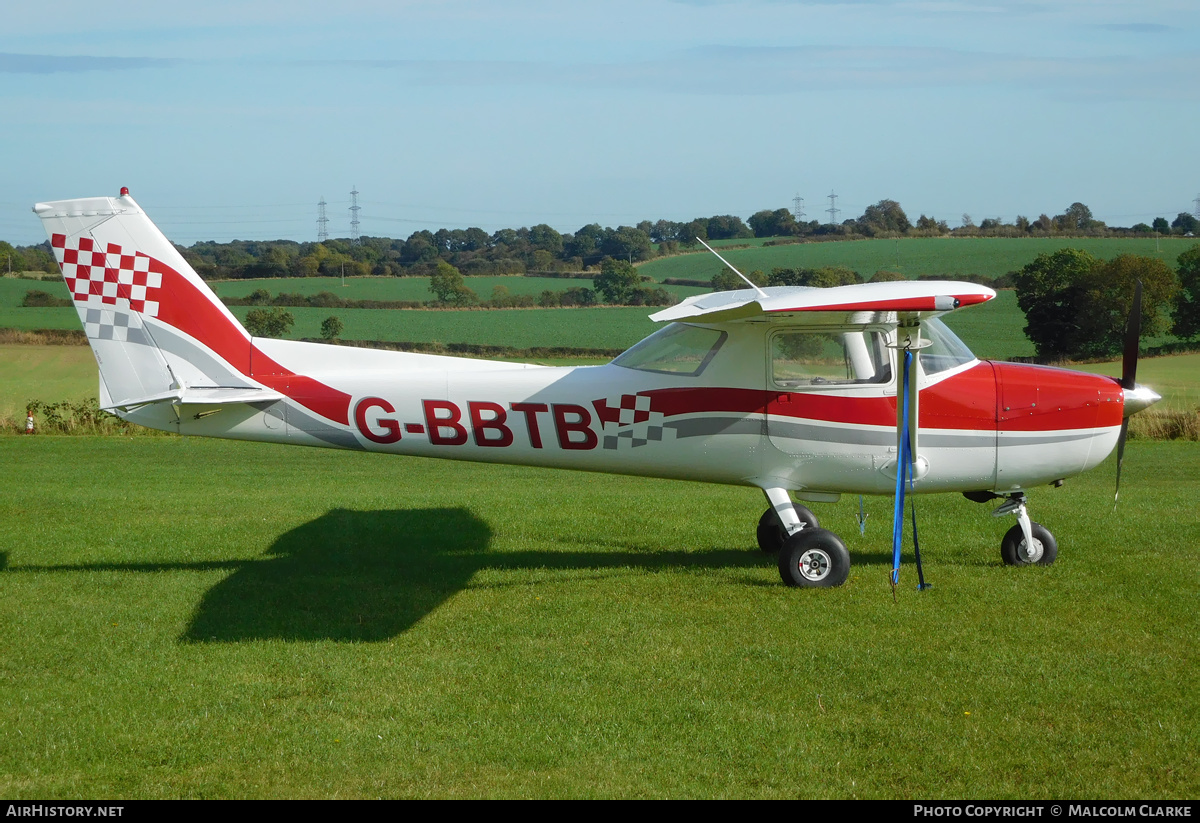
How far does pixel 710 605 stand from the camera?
28.1ft

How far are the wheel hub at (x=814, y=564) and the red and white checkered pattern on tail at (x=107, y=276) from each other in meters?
6.02

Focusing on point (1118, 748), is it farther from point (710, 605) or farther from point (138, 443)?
point (138, 443)

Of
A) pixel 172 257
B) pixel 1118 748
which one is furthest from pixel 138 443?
pixel 1118 748

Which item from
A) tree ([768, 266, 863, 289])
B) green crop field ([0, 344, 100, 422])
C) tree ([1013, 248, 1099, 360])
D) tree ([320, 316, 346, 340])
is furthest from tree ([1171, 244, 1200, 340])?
green crop field ([0, 344, 100, 422])

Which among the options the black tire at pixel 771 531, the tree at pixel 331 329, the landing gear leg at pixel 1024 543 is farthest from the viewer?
the tree at pixel 331 329

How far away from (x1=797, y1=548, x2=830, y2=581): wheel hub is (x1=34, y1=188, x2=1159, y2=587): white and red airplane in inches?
1.0

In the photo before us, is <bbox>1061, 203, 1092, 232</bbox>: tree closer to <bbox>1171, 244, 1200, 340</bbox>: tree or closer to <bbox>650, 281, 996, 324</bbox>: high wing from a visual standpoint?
<bbox>1171, 244, 1200, 340</bbox>: tree

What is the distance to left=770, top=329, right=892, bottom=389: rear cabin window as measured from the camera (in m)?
9.05

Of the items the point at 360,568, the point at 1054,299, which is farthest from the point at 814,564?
the point at 1054,299

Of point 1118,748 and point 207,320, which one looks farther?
point 207,320

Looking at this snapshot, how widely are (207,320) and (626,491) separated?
803cm

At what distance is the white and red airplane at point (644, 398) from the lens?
9.12 meters

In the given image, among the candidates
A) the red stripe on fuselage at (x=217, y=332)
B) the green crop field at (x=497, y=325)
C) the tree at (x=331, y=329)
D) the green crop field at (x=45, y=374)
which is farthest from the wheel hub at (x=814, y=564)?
the tree at (x=331, y=329)
